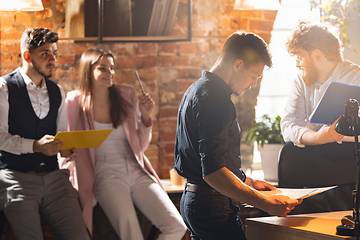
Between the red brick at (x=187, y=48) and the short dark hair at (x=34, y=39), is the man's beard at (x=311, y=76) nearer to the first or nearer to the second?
the red brick at (x=187, y=48)

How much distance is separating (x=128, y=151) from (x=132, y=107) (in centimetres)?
31

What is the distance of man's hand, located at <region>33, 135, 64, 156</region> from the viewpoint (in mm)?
2010

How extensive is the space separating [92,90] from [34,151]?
592 millimetres

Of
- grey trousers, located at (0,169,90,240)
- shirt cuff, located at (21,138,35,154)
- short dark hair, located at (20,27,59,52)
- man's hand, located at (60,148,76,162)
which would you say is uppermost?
short dark hair, located at (20,27,59,52)

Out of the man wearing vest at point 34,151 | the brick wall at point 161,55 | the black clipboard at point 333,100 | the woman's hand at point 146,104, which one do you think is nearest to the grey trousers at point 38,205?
the man wearing vest at point 34,151

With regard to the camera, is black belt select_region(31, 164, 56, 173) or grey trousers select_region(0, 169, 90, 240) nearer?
grey trousers select_region(0, 169, 90, 240)

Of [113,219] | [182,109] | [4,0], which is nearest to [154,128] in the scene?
[113,219]

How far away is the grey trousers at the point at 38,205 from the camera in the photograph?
1923 mm

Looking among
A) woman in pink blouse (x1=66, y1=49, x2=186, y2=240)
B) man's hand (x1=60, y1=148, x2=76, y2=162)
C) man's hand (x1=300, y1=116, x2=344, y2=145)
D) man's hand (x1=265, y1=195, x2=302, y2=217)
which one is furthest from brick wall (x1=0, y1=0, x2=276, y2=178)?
man's hand (x1=265, y1=195, x2=302, y2=217)

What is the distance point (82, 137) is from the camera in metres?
1.99

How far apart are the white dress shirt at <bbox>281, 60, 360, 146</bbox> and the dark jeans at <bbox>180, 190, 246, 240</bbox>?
80 centimetres

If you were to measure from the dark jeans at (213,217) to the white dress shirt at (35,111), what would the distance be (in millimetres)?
1125

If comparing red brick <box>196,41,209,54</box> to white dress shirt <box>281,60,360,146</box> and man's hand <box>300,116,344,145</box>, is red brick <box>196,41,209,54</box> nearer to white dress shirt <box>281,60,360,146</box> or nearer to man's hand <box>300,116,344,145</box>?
white dress shirt <box>281,60,360,146</box>

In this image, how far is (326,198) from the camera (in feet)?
6.21
